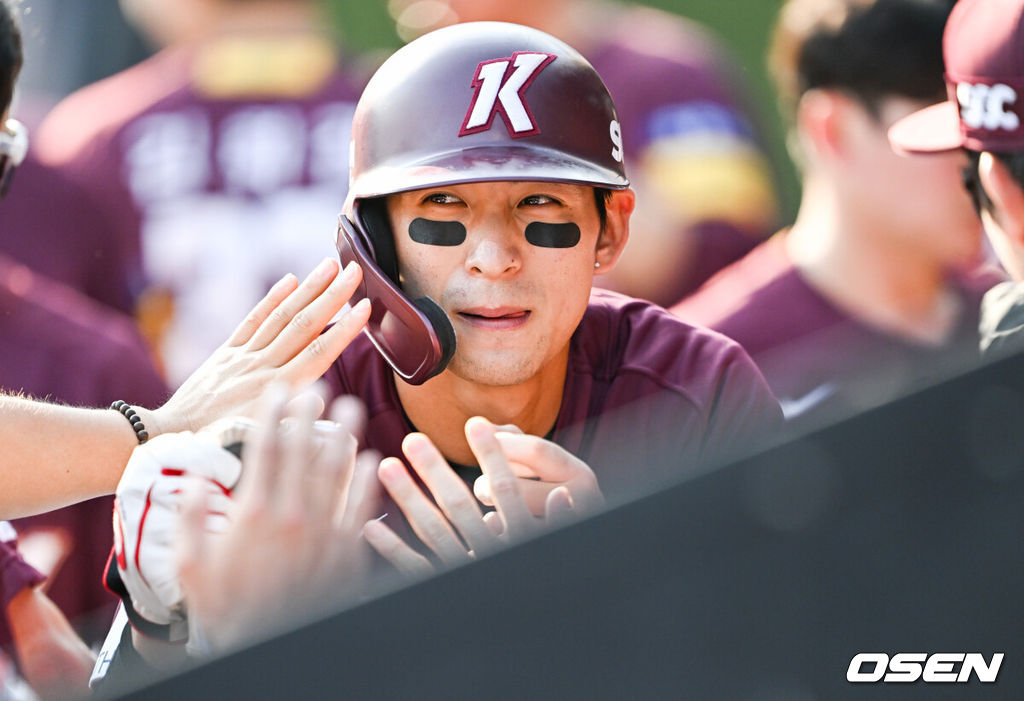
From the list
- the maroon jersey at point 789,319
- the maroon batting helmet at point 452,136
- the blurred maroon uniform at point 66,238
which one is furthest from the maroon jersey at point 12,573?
the maroon jersey at point 789,319

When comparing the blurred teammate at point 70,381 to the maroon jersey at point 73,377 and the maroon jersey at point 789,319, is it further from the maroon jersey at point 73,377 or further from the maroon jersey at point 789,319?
the maroon jersey at point 789,319

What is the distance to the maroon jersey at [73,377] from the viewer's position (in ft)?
8.65

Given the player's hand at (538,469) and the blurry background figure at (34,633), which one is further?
the blurry background figure at (34,633)

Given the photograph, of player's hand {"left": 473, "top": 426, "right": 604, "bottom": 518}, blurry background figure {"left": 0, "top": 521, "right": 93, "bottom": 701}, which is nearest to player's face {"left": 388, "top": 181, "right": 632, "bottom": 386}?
player's hand {"left": 473, "top": 426, "right": 604, "bottom": 518}

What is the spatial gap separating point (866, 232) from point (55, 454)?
2.07 metres

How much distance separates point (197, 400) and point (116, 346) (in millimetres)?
946

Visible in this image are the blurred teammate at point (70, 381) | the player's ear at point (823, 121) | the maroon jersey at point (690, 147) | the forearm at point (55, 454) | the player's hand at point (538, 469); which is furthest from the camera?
the maroon jersey at point (690, 147)

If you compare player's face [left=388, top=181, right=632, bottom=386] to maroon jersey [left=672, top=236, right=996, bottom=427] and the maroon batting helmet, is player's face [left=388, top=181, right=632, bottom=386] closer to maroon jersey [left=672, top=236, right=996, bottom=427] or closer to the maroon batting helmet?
the maroon batting helmet

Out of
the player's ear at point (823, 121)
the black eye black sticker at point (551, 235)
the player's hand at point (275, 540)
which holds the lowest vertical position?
the player's hand at point (275, 540)

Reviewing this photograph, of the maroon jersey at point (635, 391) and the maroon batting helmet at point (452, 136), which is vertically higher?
the maroon batting helmet at point (452, 136)

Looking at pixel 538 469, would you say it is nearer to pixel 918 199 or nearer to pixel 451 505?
pixel 451 505

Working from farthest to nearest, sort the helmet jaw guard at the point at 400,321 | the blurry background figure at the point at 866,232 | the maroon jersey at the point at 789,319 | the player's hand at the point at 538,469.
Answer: the blurry background figure at the point at 866,232 → the maroon jersey at the point at 789,319 → the helmet jaw guard at the point at 400,321 → the player's hand at the point at 538,469

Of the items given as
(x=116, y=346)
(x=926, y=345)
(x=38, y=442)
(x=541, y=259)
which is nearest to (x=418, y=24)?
(x=116, y=346)

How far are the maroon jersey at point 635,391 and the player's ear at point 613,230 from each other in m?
0.20
